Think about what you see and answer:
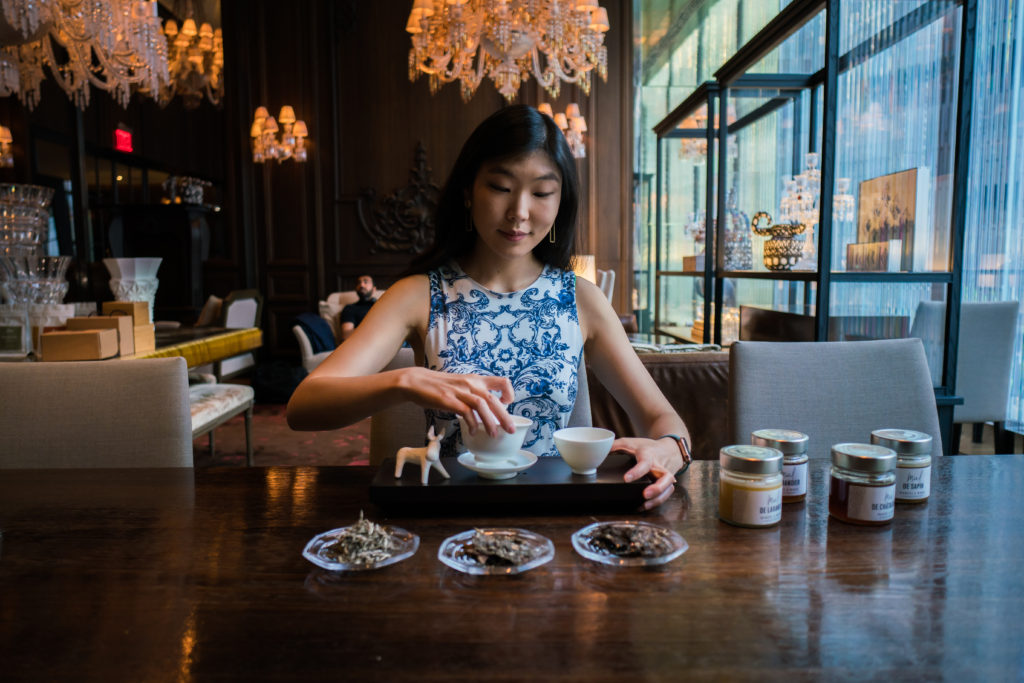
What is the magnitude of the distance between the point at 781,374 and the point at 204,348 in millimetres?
2951

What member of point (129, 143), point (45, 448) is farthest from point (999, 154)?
point (129, 143)

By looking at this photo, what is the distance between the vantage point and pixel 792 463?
1.01 m

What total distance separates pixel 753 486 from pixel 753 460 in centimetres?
4

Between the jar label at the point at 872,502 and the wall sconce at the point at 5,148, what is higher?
the wall sconce at the point at 5,148

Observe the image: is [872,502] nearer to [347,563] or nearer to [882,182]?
[347,563]

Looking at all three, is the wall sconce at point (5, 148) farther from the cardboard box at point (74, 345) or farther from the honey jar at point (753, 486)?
the honey jar at point (753, 486)

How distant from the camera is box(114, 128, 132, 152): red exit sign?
7750 millimetres

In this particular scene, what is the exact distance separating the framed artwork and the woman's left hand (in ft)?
5.65

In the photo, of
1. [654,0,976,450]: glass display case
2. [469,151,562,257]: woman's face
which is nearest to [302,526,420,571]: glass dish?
[469,151,562,257]: woman's face

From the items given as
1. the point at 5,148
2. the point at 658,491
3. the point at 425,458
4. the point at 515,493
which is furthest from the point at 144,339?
the point at 5,148

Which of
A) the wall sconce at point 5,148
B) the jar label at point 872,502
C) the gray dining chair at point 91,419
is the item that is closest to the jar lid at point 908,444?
the jar label at point 872,502

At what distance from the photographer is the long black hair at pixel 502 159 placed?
4.46 feet

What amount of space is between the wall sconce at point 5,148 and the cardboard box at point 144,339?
4.72 meters

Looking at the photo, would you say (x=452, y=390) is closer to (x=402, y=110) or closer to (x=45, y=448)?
(x=45, y=448)
